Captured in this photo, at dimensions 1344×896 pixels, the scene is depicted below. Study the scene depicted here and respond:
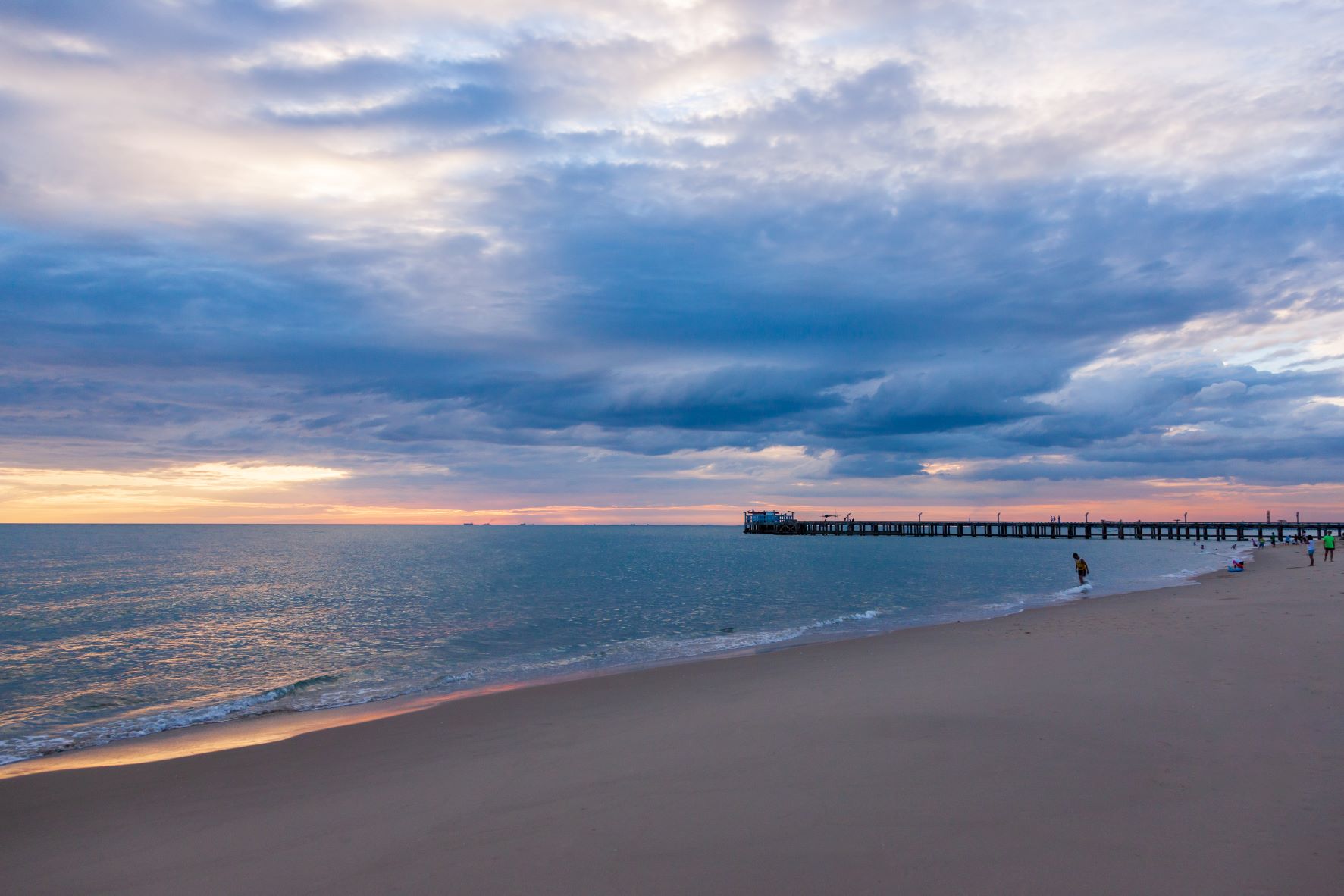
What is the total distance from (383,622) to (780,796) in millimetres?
27197

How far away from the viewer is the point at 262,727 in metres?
14.0

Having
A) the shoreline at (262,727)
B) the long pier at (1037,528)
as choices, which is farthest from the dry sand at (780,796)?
the long pier at (1037,528)

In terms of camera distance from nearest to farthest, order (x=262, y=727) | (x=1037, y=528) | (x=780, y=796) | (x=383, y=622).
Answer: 1. (x=780, y=796)
2. (x=262, y=727)
3. (x=383, y=622)
4. (x=1037, y=528)

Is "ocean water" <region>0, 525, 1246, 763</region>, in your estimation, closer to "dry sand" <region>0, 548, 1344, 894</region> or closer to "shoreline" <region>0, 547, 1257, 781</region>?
"shoreline" <region>0, 547, 1257, 781</region>

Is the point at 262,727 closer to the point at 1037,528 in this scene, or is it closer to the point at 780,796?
the point at 780,796

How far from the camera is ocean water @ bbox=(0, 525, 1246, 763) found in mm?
17438

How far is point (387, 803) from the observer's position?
8.33 meters

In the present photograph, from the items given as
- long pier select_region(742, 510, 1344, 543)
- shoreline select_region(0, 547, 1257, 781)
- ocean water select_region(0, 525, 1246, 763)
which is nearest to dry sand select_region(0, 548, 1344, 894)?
shoreline select_region(0, 547, 1257, 781)

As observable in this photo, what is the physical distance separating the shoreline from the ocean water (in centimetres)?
54

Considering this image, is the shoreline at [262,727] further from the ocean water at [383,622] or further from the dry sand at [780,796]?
the dry sand at [780,796]

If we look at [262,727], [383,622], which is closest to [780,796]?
[262,727]

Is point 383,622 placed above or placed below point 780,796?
below

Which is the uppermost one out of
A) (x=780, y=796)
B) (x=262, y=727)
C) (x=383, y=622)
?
(x=780, y=796)

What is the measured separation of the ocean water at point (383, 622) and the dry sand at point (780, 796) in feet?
18.9
